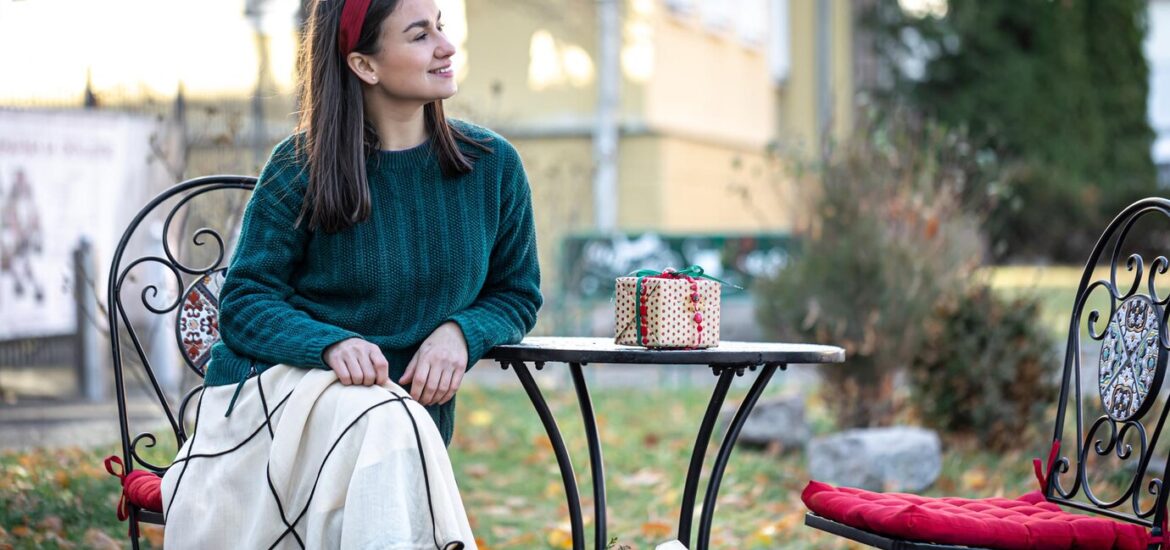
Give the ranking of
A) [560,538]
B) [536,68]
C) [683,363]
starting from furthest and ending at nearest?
1. [536,68]
2. [560,538]
3. [683,363]

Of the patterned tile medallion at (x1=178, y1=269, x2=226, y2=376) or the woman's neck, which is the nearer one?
the woman's neck

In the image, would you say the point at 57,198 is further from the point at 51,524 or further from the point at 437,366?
the point at 437,366

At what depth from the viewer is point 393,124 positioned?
320 centimetres

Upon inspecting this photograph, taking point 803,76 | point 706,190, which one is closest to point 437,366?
point 706,190

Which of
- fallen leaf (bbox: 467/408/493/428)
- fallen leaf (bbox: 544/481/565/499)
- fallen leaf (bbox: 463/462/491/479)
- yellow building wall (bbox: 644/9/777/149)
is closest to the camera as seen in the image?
fallen leaf (bbox: 544/481/565/499)

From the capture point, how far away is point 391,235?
10.2ft

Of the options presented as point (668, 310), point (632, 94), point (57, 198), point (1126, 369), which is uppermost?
point (632, 94)

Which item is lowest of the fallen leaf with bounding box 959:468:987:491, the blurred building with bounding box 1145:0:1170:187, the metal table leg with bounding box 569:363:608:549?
the fallen leaf with bounding box 959:468:987:491

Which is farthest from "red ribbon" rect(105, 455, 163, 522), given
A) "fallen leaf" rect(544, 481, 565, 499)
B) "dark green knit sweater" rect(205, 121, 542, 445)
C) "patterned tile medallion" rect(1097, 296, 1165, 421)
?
"fallen leaf" rect(544, 481, 565, 499)

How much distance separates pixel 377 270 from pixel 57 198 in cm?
509

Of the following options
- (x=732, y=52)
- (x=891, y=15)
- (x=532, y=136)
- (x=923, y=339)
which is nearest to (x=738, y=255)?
(x=923, y=339)

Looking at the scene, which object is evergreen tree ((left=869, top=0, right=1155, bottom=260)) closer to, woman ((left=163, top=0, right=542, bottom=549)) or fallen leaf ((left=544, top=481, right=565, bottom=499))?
fallen leaf ((left=544, top=481, right=565, bottom=499))

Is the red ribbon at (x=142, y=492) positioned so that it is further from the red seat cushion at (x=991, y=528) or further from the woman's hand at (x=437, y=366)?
the red seat cushion at (x=991, y=528)

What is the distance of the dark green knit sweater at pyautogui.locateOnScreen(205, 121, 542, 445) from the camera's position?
3027mm
